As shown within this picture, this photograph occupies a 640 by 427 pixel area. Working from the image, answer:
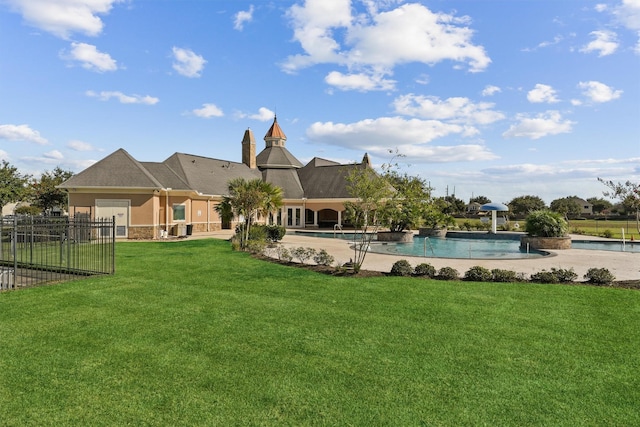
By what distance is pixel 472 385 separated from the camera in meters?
5.12

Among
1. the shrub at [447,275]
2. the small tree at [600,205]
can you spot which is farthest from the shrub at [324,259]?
the small tree at [600,205]

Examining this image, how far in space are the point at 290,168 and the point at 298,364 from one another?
3897 centimetres

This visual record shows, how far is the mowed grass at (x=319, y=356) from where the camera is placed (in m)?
4.50

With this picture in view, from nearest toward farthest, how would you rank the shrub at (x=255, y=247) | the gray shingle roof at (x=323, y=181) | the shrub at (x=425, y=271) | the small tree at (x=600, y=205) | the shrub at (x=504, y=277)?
the shrub at (x=504, y=277), the shrub at (x=425, y=271), the shrub at (x=255, y=247), the gray shingle roof at (x=323, y=181), the small tree at (x=600, y=205)

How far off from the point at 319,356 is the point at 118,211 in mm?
→ 22726

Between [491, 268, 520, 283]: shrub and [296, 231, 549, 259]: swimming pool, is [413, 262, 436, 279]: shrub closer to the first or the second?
[491, 268, 520, 283]: shrub

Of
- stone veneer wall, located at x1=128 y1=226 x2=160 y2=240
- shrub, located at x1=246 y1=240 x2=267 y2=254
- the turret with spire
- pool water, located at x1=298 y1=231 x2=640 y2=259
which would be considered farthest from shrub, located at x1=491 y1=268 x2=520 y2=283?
the turret with spire

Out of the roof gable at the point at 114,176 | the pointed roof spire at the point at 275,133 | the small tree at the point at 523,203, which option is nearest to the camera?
the roof gable at the point at 114,176

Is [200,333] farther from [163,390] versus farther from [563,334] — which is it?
[563,334]

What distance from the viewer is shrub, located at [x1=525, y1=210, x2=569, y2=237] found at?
2272 cm

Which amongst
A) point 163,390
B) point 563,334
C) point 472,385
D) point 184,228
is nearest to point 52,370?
point 163,390

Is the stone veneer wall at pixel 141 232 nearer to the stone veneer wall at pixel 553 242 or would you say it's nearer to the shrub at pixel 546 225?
the shrub at pixel 546 225

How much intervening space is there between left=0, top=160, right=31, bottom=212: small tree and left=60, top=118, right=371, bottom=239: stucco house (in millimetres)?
15165

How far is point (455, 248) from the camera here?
24.5 metres
